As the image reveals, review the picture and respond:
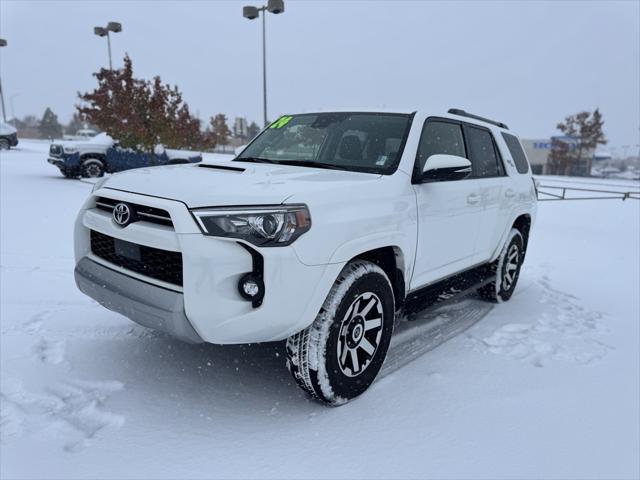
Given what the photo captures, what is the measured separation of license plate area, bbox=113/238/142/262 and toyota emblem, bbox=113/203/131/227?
12cm

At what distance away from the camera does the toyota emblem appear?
8.64 feet

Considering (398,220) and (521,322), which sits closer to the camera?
(398,220)

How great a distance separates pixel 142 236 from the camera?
8.25ft

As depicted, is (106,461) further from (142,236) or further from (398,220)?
(398,220)

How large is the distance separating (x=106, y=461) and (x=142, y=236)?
1113 mm

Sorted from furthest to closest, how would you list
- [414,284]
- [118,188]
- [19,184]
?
[19,184] → [414,284] → [118,188]

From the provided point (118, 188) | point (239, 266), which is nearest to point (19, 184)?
point (118, 188)

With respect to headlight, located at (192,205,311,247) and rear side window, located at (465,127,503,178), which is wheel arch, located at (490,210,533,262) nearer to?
rear side window, located at (465,127,503,178)

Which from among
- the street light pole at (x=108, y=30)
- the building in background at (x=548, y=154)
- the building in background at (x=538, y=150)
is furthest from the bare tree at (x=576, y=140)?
the street light pole at (x=108, y=30)

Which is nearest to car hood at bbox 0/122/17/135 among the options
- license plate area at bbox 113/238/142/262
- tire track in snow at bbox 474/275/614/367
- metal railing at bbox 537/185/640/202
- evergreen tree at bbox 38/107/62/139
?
metal railing at bbox 537/185/640/202

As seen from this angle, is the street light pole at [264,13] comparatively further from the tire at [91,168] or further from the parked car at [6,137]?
the parked car at [6,137]

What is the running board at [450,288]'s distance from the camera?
11.4 feet

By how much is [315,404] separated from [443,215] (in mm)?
1609

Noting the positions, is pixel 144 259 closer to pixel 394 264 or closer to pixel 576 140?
pixel 394 264
